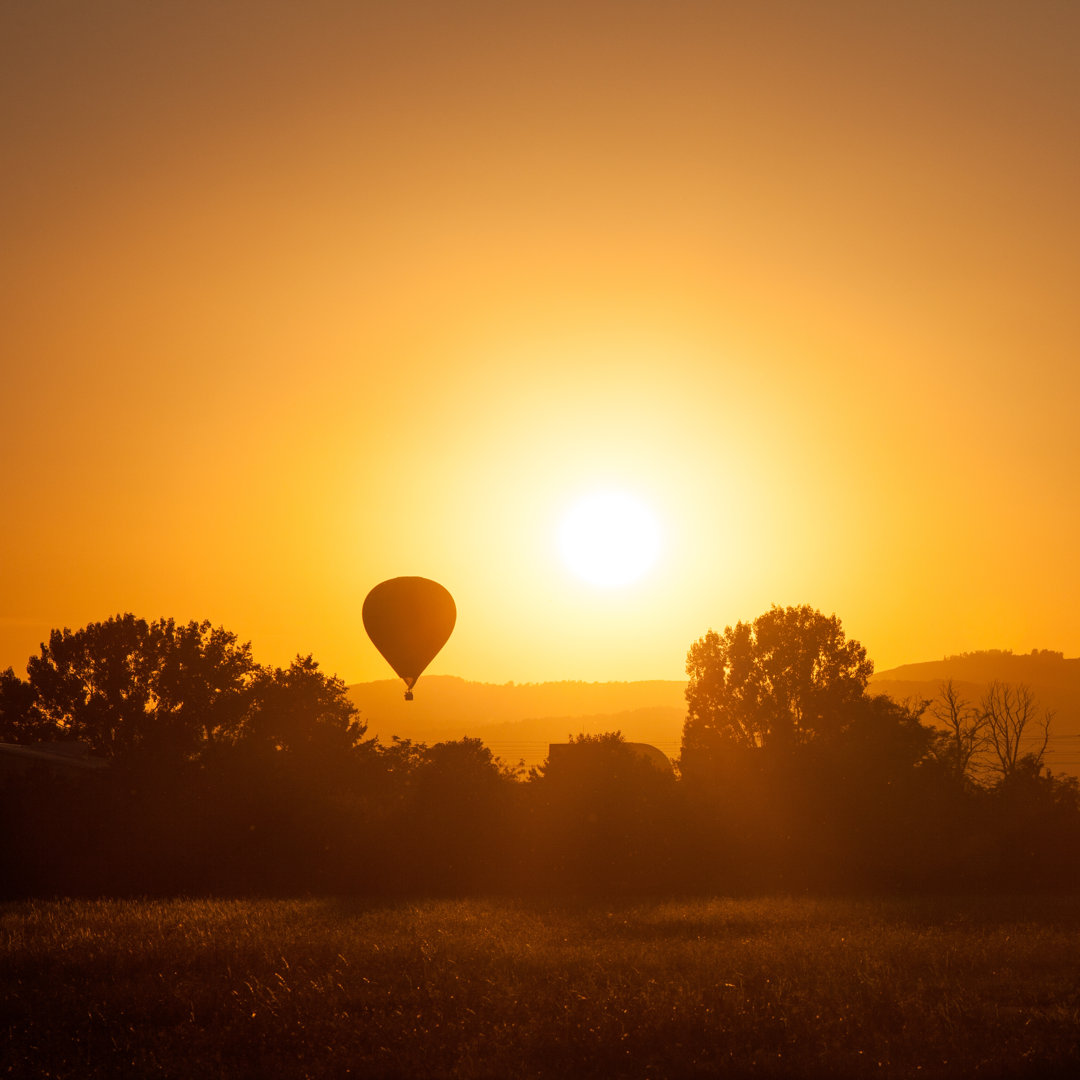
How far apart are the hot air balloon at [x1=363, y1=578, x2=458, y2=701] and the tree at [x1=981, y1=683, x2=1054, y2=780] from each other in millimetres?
22795

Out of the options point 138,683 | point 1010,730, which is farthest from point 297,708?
point 1010,730

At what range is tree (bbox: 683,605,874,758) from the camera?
62.7 metres

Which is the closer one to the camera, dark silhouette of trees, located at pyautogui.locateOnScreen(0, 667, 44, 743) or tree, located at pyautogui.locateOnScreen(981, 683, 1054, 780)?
tree, located at pyautogui.locateOnScreen(981, 683, 1054, 780)

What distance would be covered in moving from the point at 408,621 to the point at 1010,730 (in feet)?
256

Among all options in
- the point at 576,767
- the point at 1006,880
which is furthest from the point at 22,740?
the point at 1006,880

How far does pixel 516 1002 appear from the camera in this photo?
1386 cm

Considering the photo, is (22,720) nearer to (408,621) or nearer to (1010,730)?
(408,621)

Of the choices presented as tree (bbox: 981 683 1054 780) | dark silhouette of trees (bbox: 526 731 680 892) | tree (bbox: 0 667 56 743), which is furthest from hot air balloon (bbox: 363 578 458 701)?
tree (bbox: 0 667 56 743)

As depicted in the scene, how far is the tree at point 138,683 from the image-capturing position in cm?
6431

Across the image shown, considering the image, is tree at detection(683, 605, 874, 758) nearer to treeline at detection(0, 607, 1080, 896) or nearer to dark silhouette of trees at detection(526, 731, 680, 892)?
treeline at detection(0, 607, 1080, 896)

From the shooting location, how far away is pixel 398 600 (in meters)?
39.0

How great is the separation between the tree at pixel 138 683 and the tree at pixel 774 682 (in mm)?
29570

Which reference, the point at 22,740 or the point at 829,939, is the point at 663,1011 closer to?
the point at 829,939

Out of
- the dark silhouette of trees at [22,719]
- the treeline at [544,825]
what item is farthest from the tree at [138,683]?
the treeline at [544,825]
